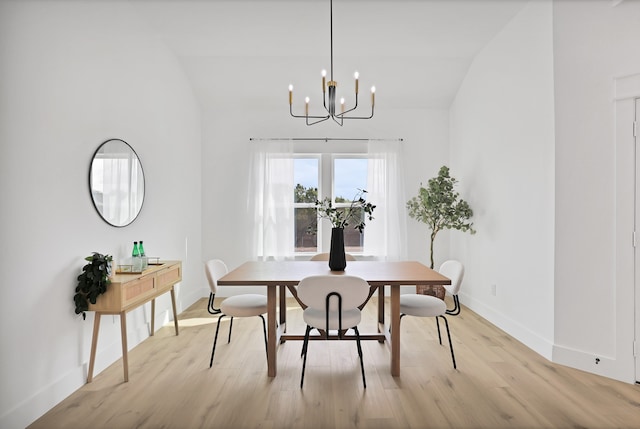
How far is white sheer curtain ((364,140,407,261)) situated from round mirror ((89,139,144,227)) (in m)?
2.98

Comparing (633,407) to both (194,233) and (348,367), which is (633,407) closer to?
(348,367)

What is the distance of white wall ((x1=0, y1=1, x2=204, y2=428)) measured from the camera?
2018 mm

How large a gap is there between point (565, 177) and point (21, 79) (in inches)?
151

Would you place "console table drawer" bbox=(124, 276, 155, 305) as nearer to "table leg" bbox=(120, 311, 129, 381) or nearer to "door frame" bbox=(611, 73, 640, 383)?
"table leg" bbox=(120, 311, 129, 381)

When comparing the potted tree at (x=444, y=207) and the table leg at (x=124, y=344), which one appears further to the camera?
→ the potted tree at (x=444, y=207)

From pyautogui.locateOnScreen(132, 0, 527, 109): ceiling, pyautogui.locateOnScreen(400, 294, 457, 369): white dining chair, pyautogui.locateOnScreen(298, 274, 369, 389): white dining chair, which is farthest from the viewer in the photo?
pyautogui.locateOnScreen(132, 0, 527, 109): ceiling

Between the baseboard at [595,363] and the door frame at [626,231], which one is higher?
the door frame at [626,231]

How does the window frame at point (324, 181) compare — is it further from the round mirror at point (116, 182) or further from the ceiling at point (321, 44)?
the round mirror at point (116, 182)

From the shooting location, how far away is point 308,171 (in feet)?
17.4

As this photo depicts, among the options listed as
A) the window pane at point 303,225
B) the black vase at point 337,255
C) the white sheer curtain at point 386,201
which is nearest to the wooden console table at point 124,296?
the black vase at point 337,255

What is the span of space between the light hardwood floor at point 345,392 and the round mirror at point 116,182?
1.25 m

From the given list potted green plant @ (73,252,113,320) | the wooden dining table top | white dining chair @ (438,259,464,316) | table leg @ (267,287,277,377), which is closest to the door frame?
white dining chair @ (438,259,464,316)

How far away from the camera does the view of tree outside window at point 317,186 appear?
Answer: 5.27 m

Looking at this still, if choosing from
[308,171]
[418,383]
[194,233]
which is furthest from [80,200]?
[308,171]
